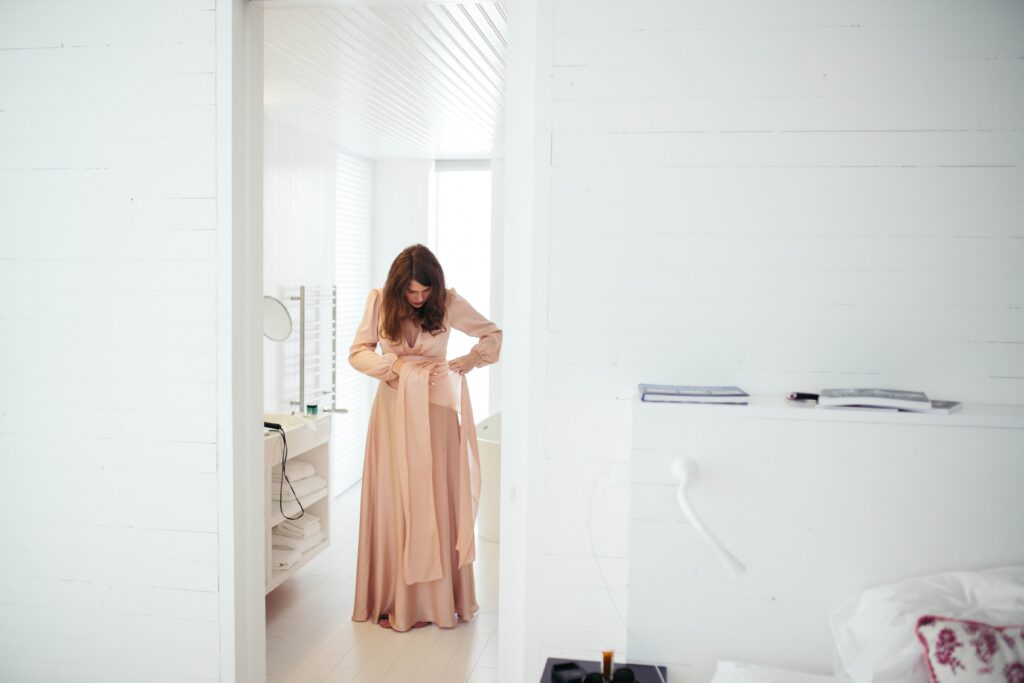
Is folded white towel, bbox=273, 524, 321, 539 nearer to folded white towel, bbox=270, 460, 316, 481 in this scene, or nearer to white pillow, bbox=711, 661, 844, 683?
folded white towel, bbox=270, 460, 316, 481

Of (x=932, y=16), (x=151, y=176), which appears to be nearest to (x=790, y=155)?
(x=932, y=16)

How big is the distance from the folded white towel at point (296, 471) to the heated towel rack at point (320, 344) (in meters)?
1.22

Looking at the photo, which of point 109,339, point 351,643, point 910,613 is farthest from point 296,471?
point 910,613

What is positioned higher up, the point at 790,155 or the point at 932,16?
the point at 932,16

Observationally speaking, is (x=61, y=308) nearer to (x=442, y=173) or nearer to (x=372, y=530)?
(x=372, y=530)

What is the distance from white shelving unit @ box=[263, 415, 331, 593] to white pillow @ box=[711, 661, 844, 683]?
1.86 metres

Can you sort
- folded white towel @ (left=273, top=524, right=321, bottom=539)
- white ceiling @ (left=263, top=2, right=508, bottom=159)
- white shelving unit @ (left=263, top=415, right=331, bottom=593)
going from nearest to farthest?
white ceiling @ (left=263, top=2, right=508, bottom=159) → white shelving unit @ (left=263, top=415, right=331, bottom=593) → folded white towel @ (left=273, top=524, right=321, bottom=539)

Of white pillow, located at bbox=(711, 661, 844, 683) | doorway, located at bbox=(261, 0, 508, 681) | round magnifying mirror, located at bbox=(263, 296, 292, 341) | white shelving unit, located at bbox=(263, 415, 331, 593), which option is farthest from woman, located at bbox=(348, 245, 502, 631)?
white pillow, located at bbox=(711, 661, 844, 683)

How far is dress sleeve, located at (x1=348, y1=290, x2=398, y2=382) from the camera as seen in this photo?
342 centimetres

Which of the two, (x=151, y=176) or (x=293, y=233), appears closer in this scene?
(x=151, y=176)

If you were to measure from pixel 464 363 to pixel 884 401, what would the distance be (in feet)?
6.61

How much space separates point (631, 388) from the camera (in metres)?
2.11

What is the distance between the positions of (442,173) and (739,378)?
4675 millimetres

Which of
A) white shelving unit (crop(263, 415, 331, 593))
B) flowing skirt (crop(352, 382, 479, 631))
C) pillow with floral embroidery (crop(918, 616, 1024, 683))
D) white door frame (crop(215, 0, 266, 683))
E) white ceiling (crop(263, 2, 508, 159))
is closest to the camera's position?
pillow with floral embroidery (crop(918, 616, 1024, 683))
